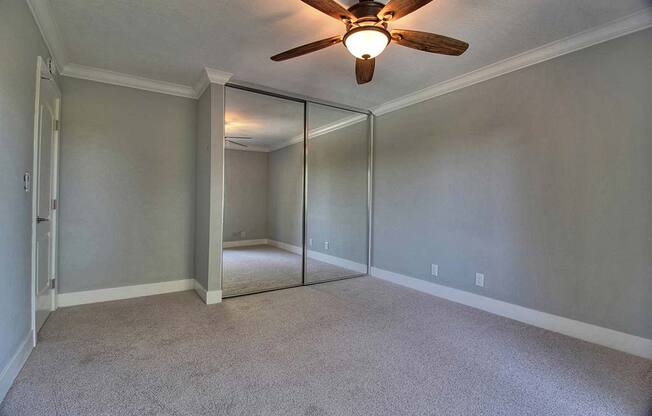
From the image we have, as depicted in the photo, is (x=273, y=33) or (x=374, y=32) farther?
(x=273, y=33)

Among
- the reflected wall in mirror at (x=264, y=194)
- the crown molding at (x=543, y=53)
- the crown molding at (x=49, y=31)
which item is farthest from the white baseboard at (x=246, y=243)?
the crown molding at (x=543, y=53)

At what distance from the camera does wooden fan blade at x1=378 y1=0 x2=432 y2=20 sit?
1782mm

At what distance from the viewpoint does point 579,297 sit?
2.63 m

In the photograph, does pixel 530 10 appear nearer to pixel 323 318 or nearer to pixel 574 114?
pixel 574 114

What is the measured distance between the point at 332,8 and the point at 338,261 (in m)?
3.60

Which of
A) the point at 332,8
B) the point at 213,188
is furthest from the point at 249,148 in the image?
the point at 332,8

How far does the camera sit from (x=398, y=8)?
185 centimetres

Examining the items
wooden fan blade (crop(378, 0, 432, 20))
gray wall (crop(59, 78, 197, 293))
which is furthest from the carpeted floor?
wooden fan blade (crop(378, 0, 432, 20))

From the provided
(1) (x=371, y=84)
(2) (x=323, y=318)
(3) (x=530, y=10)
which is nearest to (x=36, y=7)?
(1) (x=371, y=84)

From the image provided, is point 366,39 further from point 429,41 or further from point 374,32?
point 429,41

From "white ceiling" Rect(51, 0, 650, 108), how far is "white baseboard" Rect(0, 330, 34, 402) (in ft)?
7.56

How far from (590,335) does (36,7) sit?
4.64 metres

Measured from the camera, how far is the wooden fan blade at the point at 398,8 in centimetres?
178

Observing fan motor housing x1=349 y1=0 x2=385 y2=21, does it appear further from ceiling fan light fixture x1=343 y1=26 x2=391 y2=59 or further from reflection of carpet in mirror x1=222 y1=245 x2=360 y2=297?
reflection of carpet in mirror x1=222 y1=245 x2=360 y2=297
